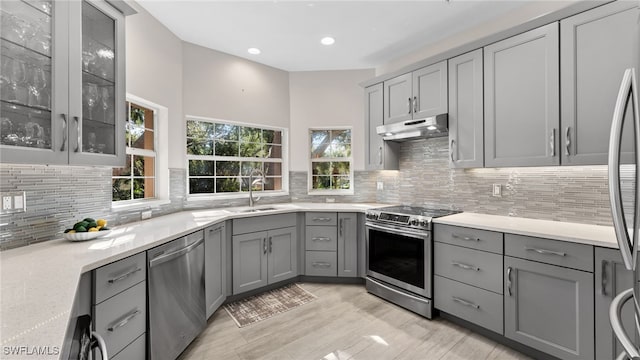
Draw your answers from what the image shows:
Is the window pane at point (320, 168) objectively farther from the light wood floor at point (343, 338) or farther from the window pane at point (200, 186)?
the light wood floor at point (343, 338)

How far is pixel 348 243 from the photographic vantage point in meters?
3.22

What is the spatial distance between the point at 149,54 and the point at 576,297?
155 inches

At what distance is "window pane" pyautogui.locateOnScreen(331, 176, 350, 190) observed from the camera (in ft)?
13.1

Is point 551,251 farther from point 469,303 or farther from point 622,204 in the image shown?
point 622,204

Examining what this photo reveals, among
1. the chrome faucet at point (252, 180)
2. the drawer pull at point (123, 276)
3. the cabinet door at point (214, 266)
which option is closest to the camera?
the drawer pull at point (123, 276)

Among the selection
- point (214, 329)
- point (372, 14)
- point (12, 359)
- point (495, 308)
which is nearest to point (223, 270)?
point (214, 329)

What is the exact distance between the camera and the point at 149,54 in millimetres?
2598

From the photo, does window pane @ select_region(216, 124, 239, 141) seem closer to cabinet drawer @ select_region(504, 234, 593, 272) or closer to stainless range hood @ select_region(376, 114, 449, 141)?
stainless range hood @ select_region(376, 114, 449, 141)

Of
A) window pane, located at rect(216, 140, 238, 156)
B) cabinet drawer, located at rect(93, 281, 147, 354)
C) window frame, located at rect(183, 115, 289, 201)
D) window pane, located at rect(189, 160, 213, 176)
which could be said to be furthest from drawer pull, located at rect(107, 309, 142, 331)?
→ window pane, located at rect(216, 140, 238, 156)

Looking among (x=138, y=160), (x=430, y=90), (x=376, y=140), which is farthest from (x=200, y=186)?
(x=430, y=90)

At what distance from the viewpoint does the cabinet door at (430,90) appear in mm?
2768

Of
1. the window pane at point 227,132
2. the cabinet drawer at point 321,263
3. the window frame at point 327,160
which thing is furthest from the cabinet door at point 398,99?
the window pane at point 227,132

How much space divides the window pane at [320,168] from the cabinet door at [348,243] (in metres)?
0.98

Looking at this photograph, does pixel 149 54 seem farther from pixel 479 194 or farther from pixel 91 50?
pixel 479 194
